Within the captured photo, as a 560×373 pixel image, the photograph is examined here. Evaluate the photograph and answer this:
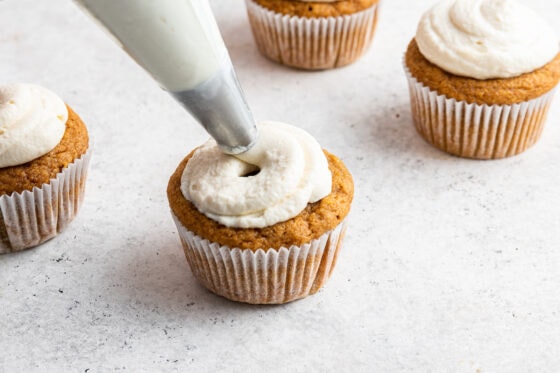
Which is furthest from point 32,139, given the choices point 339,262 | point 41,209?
point 339,262

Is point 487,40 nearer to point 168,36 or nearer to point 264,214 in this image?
point 264,214

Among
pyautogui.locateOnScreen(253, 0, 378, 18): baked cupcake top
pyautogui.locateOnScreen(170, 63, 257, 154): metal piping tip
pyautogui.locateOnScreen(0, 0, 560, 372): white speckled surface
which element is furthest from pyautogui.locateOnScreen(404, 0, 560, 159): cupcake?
pyautogui.locateOnScreen(170, 63, 257, 154): metal piping tip

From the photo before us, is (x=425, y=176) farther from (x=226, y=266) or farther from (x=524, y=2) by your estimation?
(x=524, y=2)

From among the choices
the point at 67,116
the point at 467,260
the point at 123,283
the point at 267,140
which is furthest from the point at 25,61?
the point at 467,260

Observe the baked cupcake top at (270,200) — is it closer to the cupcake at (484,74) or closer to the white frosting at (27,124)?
the white frosting at (27,124)

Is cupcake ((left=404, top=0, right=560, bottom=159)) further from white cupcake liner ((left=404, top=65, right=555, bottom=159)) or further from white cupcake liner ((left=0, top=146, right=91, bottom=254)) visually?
white cupcake liner ((left=0, top=146, right=91, bottom=254))

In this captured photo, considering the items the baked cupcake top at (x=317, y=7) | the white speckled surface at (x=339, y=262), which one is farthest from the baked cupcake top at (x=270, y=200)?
the baked cupcake top at (x=317, y=7)
